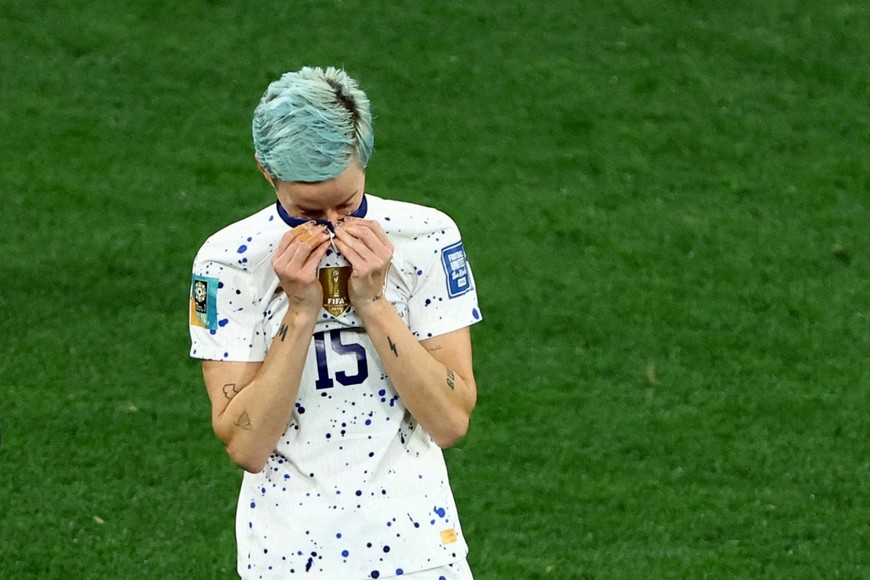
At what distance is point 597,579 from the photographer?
218 inches

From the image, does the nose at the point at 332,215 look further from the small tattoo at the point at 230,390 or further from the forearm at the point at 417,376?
the small tattoo at the point at 230,390

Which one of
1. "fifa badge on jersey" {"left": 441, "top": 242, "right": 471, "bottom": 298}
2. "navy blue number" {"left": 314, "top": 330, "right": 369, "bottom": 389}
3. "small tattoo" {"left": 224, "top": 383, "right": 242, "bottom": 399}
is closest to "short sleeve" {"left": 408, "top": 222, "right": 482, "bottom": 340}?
"fifa badge on jersey" {"left": 441, "top": 242, "right": 471, "bottom": 298}

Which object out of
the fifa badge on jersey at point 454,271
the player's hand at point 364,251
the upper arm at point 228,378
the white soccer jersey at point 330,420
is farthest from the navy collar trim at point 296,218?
the upper arm at point 228,378

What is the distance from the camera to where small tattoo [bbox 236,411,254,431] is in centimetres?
300

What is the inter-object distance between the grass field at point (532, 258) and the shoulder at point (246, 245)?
2.74 meters

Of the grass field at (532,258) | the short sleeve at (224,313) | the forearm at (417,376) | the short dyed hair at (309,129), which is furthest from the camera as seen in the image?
the grass field at (532,258)

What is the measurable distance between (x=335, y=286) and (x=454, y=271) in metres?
0.29

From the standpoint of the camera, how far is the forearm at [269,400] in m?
2.96

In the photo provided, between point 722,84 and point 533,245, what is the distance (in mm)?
2267

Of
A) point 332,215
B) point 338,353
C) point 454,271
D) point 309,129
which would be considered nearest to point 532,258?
point 454,271

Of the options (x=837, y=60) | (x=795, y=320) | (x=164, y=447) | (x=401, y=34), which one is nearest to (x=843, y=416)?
(x=795, y=320)

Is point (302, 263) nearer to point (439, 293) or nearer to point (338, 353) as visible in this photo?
point (338, 353)

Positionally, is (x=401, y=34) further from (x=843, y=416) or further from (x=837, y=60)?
(x=843, y=416)

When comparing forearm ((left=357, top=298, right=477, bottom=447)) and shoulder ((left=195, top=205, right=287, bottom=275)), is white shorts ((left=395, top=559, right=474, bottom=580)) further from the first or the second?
shoulder ((left=195, top=205, right=287, bottom=275))
